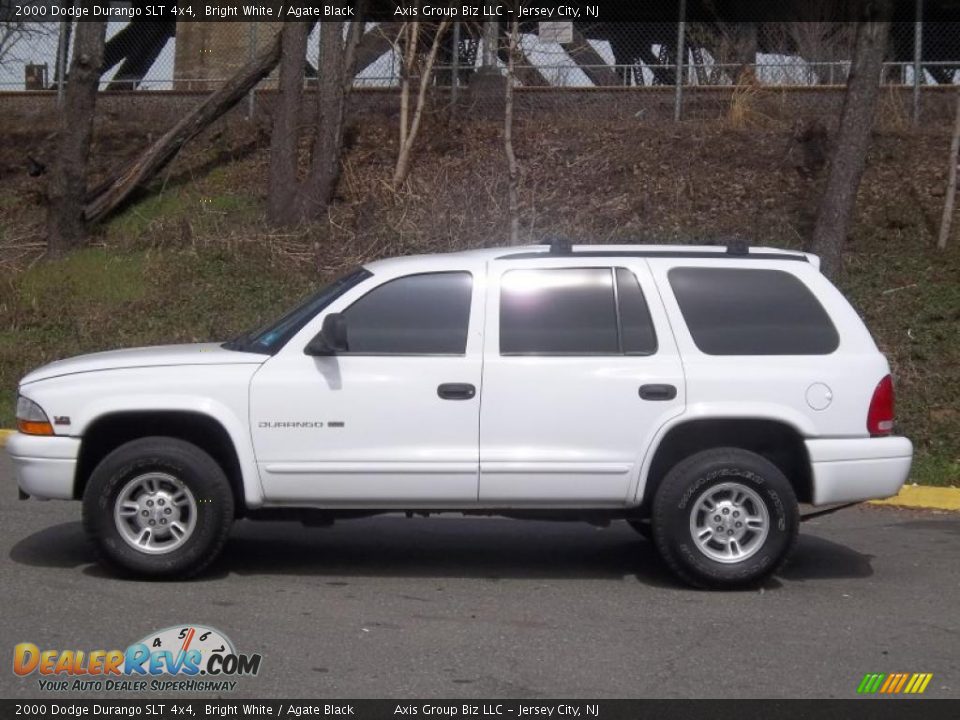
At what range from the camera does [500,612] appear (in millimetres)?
6703

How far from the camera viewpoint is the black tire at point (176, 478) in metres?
6.89

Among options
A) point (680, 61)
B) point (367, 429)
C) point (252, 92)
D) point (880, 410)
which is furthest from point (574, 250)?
point (252, 92)

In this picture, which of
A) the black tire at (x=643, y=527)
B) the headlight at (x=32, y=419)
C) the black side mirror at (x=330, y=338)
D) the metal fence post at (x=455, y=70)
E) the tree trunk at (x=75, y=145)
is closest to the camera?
the black side mirror at (x=330, y=338)

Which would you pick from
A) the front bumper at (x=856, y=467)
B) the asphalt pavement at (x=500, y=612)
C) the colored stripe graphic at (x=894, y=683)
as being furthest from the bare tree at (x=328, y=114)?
the colored stripe graphic at (x=894, y=683)

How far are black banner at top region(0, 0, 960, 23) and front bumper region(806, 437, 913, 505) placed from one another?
36.5ft

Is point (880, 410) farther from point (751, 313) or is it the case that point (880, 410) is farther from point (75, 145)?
point (75, 145)

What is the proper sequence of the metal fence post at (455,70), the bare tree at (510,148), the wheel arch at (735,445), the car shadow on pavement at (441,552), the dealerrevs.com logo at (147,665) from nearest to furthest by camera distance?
the dealerrevs.com logo at (147,665), the wheel arch at (735,445), the car shadow on pavement at (441,552), the bare tree at (510,148), the metal fence post at (455,70)

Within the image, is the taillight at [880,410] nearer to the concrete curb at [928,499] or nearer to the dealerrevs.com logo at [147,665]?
the concrete curb at [928,499]

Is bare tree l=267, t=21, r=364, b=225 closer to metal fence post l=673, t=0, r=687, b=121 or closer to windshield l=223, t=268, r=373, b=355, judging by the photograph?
metal fence post l=673, t=0, r=687, b=121

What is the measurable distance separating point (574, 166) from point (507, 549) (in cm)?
1101

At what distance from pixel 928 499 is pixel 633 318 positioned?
420 cm

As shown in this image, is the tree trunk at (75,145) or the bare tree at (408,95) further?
the bare tree at (408,95)

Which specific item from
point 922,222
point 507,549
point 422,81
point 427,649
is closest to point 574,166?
point 422,81
